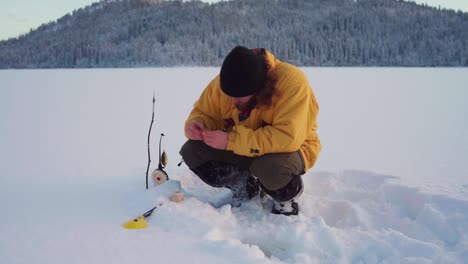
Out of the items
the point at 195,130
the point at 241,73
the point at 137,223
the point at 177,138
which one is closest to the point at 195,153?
the point at 195,130

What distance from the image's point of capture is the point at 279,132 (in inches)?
79.6

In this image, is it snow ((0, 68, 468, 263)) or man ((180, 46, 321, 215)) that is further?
man ((180, 46, 321, 215))

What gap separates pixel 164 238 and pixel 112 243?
0.23 metres

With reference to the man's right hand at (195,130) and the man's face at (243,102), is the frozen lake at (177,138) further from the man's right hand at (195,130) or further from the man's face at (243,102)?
the man's face at (243,102)

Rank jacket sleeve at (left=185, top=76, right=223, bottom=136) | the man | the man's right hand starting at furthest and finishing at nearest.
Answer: jacket sleeve at (left=185, top=76, right=223, bottom=136) → the man's right hand → the man

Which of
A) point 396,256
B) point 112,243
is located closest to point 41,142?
point 112,243

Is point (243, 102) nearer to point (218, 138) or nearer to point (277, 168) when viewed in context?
point (218, 138)

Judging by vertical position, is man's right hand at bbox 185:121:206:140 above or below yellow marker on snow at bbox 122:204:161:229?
above

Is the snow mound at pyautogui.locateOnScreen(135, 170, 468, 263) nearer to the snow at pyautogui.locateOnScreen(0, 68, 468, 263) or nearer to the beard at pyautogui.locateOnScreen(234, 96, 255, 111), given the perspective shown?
the snow at pyautogui.locateOnScreen(0, 68, 468, 263)

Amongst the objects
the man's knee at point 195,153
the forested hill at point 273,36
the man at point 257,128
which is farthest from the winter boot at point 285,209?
the forested hill at point 273,36

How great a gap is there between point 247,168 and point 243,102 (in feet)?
1.56

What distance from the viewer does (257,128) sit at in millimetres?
2246

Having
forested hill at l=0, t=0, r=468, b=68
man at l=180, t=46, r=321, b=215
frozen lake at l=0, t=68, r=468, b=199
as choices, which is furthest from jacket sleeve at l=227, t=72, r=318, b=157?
forested hill at l=0, t=0, r=468, b=68

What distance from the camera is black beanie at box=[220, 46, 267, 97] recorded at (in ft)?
6.25
